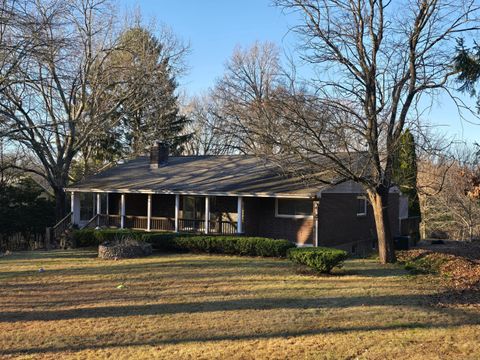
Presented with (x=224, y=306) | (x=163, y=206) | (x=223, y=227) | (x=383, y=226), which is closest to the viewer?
(x=224, y=306)

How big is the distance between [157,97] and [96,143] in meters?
8.88

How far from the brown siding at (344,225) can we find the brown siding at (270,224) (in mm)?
785

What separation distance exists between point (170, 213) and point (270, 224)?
665 centimetres

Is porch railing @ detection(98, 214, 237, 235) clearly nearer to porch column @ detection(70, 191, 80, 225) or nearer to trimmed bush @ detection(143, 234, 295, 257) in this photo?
porch column @ detection(70, 191, 80, 225)

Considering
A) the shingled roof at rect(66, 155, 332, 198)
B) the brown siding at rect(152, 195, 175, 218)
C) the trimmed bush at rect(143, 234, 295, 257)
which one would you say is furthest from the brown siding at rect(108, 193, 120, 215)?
the trimmed bush at rect(143, 234, 295, 257)

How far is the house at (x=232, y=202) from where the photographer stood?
21.2m

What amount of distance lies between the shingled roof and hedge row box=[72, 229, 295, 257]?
2.83m

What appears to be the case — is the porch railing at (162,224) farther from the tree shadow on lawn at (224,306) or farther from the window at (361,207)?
the tree shadow on lawn at (224,306)

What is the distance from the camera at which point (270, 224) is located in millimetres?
22328

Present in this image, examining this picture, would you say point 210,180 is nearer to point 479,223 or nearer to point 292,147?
point 292,147

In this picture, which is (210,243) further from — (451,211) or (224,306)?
(451,211)

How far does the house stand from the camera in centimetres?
2122

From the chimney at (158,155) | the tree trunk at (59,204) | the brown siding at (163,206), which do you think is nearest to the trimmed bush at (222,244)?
the brown siding at (163,206)

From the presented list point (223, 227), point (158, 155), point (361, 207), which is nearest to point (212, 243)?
point (223, 227)
